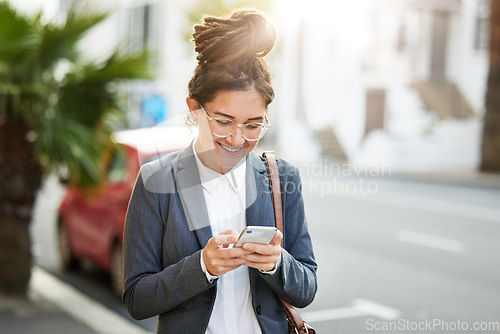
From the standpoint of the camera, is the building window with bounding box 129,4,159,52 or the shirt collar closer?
the shirt collar

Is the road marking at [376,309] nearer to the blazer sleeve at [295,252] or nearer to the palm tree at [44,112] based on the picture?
the palm tree at [44,112]

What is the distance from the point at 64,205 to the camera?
796cm

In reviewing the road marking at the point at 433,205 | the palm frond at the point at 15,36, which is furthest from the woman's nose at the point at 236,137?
the road marking at the point at 433,205

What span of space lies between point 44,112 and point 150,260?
385cm

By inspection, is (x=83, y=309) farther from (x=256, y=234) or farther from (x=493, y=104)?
(x=493, y=104)

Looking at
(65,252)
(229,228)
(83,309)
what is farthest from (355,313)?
(229,228)

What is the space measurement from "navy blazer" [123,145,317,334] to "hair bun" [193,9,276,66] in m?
0.34

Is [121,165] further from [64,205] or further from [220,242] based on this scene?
→ [220,242]

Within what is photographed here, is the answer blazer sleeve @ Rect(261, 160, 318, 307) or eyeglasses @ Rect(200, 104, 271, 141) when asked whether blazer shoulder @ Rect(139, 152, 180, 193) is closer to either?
eyeglasses @ Rect(200, 104, 271, 141)

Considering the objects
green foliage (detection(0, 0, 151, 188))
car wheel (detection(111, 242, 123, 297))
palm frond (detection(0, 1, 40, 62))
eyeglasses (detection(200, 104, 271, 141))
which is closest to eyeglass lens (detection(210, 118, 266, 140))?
eyeglasses (detection(200, 104, 271, 141))

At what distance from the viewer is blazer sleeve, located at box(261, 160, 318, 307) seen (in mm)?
1978

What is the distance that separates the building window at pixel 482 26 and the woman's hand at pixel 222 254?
26114 mm

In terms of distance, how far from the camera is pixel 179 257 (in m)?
2.01

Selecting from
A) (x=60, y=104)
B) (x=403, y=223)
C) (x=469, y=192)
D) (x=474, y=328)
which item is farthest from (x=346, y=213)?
(x=60, y=104)
